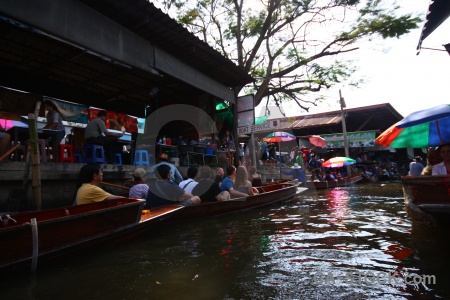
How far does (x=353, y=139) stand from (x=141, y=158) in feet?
58.8

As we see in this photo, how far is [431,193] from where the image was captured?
12.4ft

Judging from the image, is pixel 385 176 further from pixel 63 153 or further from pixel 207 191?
pixel 63 153

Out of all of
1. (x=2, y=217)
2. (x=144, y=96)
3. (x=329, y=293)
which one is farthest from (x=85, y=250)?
(x=144, y=96)

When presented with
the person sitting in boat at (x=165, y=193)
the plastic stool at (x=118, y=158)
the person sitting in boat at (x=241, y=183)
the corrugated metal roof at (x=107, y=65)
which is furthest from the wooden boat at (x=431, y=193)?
the plastic stool at (x=118, y=158)

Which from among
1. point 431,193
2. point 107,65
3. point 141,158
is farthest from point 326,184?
point 107,65

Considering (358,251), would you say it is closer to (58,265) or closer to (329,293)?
(329,293)

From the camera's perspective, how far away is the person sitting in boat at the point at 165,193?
19.4ft

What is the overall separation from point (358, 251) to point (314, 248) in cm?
58

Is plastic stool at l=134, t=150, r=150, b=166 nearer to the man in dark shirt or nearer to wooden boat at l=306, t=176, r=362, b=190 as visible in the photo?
wooden boat at l=306, t=176, r=362, b=190

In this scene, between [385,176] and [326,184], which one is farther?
[385,176]

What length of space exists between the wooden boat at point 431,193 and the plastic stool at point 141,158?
6664 millimetres

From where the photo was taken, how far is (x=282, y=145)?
78.2ft

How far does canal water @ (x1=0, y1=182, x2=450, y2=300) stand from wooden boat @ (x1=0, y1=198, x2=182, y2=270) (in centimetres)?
25

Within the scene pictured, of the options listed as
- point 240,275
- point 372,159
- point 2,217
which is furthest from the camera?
point 372,159
